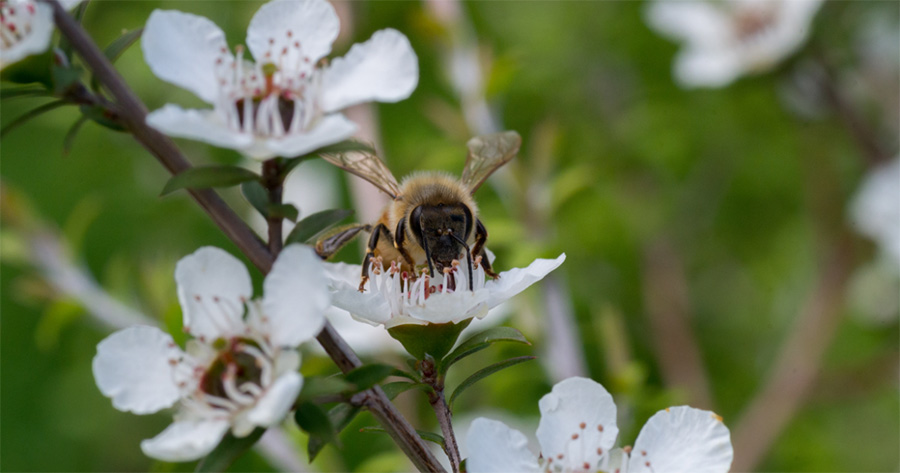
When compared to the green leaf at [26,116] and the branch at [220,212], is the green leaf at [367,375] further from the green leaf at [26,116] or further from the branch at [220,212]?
the green leaf at [26,116]

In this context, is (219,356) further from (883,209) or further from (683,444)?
(883,209)

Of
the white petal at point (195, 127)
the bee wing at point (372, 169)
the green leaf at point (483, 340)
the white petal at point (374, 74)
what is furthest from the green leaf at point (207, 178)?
the bee wing at point (372, 169)

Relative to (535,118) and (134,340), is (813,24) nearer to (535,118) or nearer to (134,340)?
(535,118)

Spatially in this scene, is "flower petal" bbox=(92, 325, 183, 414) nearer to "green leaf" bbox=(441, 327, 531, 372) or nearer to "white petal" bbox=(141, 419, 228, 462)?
"white petal" bbox=(141, 419, 228, 462)

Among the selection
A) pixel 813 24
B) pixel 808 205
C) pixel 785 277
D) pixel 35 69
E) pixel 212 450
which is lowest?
pixel 785 277

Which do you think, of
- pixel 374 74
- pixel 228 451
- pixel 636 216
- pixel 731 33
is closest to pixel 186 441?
pixel 228 451

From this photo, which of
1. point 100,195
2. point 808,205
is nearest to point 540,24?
point 808,205
